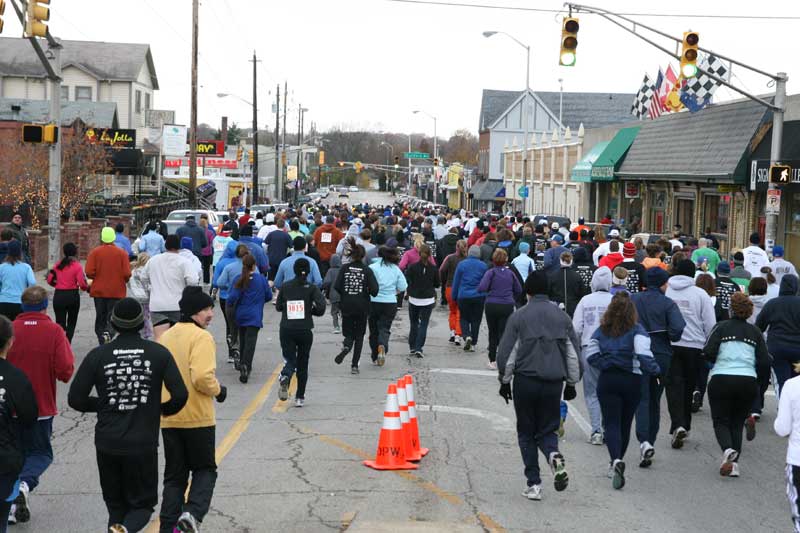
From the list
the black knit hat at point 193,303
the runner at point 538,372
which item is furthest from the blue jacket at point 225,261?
the black knit hat at point 193,303

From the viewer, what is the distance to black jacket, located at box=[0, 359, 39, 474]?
6.29 m

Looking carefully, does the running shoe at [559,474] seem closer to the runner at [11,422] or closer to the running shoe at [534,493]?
the running shoe at [534,493]

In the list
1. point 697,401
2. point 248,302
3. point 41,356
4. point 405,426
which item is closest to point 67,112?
point 248,302

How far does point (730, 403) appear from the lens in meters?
9.83

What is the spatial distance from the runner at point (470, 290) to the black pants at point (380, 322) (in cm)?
130

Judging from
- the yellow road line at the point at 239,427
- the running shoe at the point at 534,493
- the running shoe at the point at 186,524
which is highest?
the running shoe at the point at 186,524

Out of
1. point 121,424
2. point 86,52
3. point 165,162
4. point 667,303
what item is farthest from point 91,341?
point 165,162

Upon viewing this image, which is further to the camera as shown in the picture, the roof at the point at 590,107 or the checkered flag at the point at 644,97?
the roof at the point at 590,107

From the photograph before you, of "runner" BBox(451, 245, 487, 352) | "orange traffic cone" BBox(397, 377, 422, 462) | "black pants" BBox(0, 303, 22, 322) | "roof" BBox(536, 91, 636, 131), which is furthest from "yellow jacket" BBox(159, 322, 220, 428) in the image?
"roof" BBox(536, 91, 636, 131)

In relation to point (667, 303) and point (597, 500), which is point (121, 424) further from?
point (667, 303)

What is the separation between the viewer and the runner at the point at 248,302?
45.2 ft

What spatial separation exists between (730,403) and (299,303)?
499cm

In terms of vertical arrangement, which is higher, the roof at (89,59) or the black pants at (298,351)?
the roof at (89,59)

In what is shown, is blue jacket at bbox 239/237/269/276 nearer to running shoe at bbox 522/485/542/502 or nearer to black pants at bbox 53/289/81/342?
black pants at bbox 53/289/81/342
